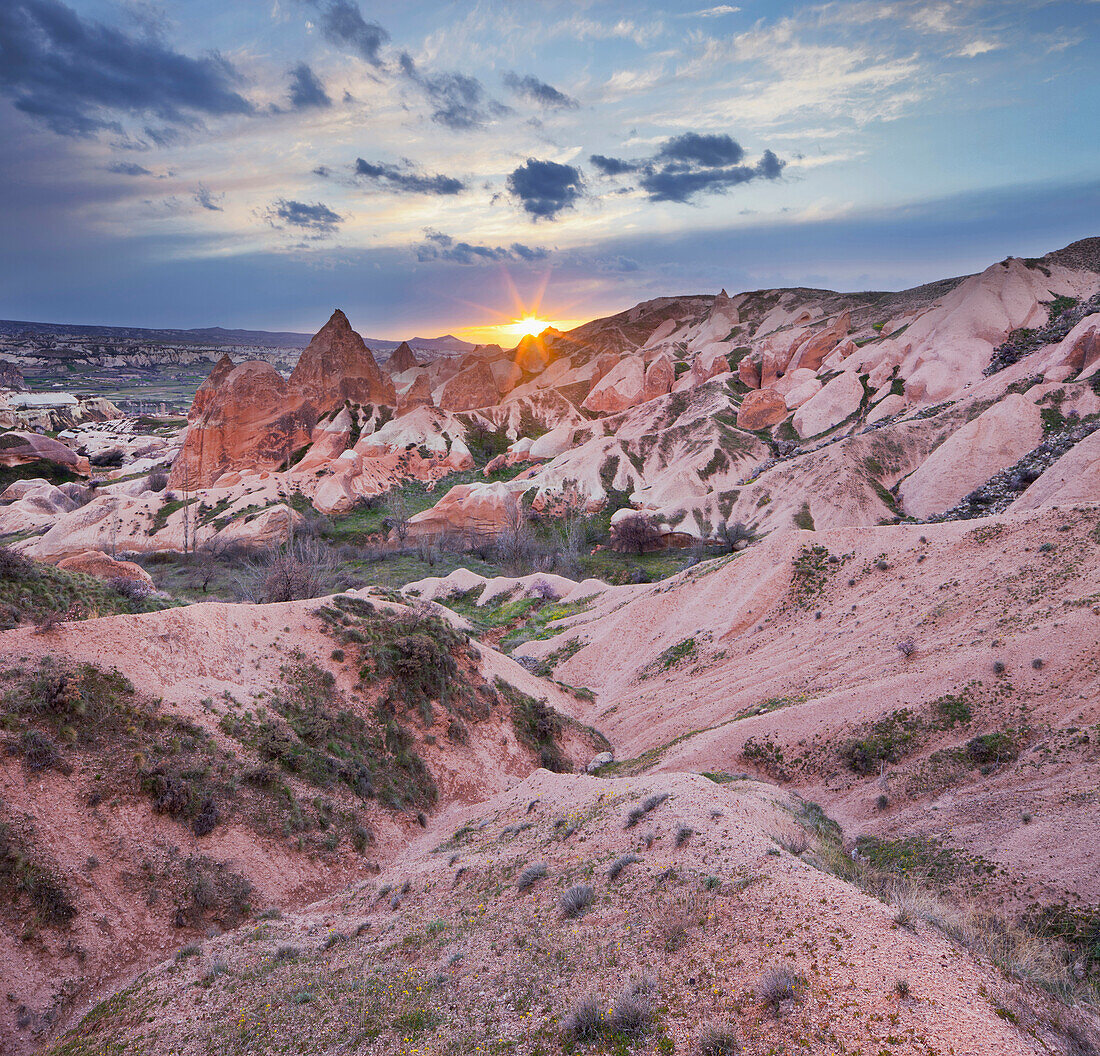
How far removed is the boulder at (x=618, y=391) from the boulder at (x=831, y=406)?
31.1 meters

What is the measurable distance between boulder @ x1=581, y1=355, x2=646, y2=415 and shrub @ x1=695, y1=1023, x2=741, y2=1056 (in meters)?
87.0

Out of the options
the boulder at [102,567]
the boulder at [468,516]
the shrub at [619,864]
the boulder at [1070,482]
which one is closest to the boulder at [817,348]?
the boulder at [468,516]

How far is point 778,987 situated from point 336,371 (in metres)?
82.9

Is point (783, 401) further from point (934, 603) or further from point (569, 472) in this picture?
point (934, 603)

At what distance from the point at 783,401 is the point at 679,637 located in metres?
50.4

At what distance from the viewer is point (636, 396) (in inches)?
3541

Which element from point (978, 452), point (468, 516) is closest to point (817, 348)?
point (978, 452)

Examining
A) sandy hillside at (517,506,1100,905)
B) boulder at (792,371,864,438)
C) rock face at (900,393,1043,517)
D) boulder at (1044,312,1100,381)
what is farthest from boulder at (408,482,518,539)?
boulder at (1044,312,1100,381)

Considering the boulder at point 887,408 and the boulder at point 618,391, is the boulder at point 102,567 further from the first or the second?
the boulder at point 618,391

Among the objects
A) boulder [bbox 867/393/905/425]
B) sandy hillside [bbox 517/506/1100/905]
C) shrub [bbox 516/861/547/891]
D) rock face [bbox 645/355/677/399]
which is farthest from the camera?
rock face [bbox 645/355/677/399]

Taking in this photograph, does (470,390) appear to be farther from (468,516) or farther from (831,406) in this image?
(831,406)

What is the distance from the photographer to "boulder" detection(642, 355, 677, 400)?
88406 mm

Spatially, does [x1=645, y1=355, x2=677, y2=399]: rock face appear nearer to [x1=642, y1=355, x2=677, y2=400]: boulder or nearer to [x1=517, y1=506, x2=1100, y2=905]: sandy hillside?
[x1=642, y1=355, x2=677, y2=400]: boulder

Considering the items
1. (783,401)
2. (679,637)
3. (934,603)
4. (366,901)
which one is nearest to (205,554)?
(679,637)
